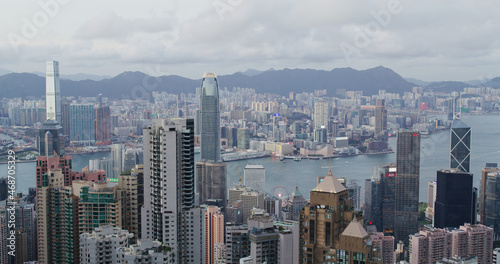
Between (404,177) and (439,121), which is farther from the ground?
(439,121)

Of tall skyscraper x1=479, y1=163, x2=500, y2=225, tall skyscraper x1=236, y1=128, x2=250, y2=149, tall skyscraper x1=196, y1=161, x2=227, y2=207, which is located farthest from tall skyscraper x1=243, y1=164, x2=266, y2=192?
tall skyscraper x1=479, y1=163, x2=500, y2=225

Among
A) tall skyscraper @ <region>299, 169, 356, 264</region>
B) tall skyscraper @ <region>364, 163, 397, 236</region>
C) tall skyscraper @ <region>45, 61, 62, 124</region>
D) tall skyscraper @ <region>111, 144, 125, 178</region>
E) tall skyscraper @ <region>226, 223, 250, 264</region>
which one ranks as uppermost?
tall skyscraper @ <region>45, 61, 62, 124</region>

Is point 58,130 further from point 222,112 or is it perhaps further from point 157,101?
point 222,112

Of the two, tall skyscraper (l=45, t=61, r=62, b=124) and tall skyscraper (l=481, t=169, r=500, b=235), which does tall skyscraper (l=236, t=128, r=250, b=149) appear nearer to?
tall skyscraper (l=45, t=61, r=62, b=124)

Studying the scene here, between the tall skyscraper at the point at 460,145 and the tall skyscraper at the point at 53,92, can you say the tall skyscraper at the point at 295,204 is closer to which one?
the tall skyscraper at the point at 460,145

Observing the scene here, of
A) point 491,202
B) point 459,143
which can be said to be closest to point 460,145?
point 459,143

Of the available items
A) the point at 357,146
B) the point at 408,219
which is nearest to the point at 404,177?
the point at 408,219
